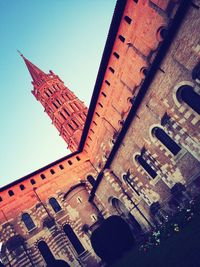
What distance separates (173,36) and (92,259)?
15638mm

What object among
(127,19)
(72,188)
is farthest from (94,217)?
(127,19)

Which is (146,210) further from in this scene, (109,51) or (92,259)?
(109,51)

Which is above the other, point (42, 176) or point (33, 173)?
point (33, 173)

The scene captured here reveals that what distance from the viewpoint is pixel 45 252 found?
17.8 meters

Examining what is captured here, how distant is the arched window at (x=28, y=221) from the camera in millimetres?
18831

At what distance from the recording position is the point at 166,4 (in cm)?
1177

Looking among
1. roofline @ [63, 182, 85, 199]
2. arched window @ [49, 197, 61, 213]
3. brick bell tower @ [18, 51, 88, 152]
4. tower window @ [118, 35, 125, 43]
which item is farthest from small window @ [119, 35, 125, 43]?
brick bell tower @ [18, 51, 88, 152]

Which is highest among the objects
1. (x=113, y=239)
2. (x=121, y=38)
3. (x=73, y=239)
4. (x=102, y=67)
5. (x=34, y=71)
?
(x=34, y=71)

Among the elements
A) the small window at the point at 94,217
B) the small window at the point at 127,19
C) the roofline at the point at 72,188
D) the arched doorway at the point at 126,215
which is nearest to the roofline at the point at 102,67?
the small window at the point at 127,19

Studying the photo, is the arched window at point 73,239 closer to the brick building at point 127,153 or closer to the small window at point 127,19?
the brick building at point 127,153

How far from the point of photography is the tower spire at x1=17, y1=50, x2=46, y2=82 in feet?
118

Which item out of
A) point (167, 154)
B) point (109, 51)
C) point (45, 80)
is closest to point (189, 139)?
point (167, 154)

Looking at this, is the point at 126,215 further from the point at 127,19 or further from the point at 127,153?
the point at 127,19

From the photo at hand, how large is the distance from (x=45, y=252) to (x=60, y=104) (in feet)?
66.1
